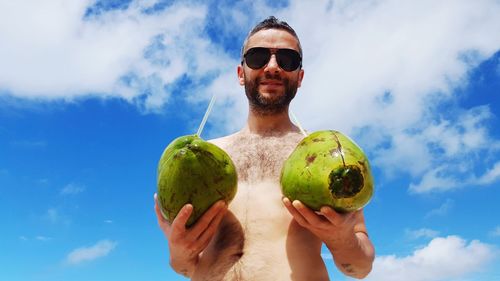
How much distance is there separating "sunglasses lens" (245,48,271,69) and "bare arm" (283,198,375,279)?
6.00ft

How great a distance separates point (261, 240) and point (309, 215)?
836 millimetres

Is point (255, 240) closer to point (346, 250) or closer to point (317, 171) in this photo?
point (346, 250)

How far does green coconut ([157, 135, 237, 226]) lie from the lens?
3.92 metres

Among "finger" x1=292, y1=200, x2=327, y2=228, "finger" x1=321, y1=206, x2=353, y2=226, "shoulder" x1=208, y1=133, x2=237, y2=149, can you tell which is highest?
"shoulder" x1=208, y1=133, x2=237, y2=149

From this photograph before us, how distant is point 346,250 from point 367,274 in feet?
2.24

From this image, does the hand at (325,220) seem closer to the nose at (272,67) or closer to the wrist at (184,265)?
the wrist at (184,265)

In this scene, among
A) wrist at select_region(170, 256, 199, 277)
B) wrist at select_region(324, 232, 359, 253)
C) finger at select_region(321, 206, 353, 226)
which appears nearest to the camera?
finger at select_region(321, 206, 353, 226)

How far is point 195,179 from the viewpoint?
3.92 meters

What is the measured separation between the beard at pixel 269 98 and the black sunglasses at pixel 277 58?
0.13m

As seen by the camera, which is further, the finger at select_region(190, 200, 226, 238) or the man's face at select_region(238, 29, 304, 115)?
the man's face at select_region(238, 29, 304, 115)

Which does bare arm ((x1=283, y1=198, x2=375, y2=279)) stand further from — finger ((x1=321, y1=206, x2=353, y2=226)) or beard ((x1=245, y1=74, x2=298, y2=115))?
beard ((x1=245, y1=74, x2=298, y2=115))

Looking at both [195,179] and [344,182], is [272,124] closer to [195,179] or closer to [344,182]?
[195,179]

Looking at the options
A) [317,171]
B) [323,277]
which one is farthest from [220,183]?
[323,277]

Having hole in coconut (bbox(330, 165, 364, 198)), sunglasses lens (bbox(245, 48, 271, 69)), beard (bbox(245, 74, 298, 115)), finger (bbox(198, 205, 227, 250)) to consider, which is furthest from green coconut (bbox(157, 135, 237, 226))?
sunglasses lens (bbox(245, 48, 271, 69))
